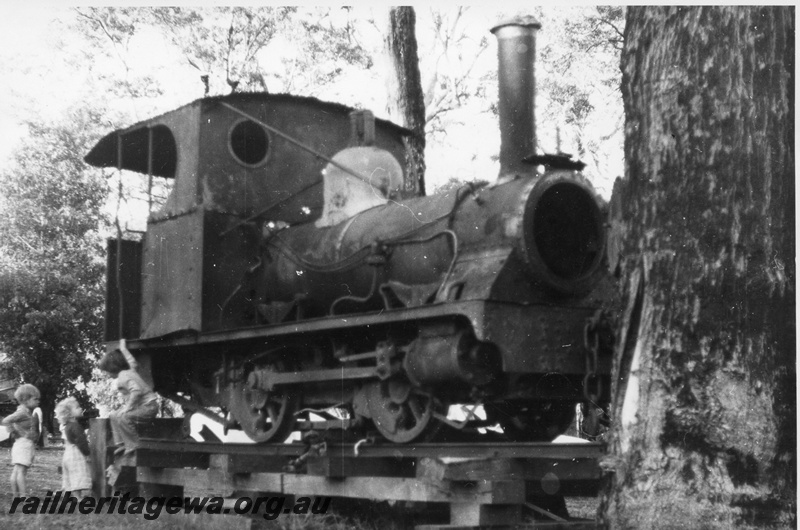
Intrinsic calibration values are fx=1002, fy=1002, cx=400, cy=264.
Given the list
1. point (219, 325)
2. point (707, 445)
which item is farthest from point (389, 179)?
point (707, 445)

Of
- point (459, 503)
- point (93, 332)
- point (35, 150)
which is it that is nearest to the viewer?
point (459, 503)

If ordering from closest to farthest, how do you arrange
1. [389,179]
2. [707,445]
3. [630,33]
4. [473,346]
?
[707,445] → [630,33] → [473,346] → [389,179]

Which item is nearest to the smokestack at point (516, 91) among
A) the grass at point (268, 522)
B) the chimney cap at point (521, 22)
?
the chimney cap at point (521, 22)

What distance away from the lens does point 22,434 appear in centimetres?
798

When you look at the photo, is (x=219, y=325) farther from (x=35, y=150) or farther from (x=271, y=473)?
(x=35, y=150)

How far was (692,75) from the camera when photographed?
466 cm

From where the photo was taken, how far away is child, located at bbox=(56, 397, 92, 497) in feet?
26.5

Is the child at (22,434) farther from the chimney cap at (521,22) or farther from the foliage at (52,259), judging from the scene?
the chimney cap at (521,22)

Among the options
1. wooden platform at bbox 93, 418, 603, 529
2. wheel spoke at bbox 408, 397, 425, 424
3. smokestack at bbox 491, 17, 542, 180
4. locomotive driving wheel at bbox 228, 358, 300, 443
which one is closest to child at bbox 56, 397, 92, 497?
wooden platform at bbox 93, 418, 603, 529

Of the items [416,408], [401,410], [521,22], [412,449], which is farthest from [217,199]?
[412,449]

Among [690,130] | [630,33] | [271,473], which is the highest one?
[630,33]

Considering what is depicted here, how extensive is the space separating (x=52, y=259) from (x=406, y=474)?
13.7 ft

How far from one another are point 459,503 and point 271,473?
1.94 metres

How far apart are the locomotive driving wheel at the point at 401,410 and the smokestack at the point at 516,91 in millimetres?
1577
